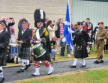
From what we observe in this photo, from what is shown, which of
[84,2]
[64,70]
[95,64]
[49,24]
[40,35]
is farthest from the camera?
[84,2]

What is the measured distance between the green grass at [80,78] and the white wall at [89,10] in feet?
48.7

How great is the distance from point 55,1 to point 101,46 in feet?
40.4

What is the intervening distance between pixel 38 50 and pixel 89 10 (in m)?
16.3

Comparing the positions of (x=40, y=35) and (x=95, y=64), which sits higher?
(x=40, y=35)

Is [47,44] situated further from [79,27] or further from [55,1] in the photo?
[55,1]

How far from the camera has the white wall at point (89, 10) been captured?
939 inches

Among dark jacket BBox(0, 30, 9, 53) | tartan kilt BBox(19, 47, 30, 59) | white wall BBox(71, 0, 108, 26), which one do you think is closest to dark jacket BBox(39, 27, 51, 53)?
tartan kilt BBox(19, 47, 30, 59)

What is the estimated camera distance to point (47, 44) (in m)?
8.82

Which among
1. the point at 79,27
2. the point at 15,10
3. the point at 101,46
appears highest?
the point at 15,10

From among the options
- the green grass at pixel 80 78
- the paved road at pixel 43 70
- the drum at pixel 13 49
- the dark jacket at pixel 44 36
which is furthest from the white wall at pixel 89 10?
the dark jacket at pixel 44 36

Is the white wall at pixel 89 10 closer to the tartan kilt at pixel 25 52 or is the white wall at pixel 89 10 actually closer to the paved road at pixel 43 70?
the paved road at pixel 43 70

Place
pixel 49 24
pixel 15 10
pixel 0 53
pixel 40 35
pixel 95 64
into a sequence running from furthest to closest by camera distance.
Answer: pixel 15 10, pixel 49 24, pixel 95 64, pixel 40 35, pixel 0 53

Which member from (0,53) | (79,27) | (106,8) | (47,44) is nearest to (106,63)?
(79,27)

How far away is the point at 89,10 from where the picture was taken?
2428 cm
